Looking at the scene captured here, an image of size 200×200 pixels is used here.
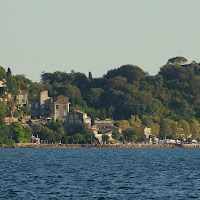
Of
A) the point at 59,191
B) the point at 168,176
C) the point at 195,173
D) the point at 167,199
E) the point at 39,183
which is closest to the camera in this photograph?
the point at 167,199

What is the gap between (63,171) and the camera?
3757 inches

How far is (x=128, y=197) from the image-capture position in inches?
2571

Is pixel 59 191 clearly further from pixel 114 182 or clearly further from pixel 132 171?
pixel 132 171

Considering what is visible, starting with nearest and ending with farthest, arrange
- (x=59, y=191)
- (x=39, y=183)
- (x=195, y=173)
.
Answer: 1. (x=59, y=191)
2. (x=39, y=183)
3. (x=195, y=173)

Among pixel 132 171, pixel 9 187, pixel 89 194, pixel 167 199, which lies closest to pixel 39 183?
pixel 9 187

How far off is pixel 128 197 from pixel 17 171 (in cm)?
3195

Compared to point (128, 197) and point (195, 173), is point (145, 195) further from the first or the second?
point (195, 173)

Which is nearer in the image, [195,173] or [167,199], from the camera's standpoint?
[167,199]

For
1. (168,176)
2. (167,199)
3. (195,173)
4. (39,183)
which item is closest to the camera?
(167,199)

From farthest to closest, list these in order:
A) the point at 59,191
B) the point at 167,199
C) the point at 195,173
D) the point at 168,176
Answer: the point at 195,173 → the point at 168,176 → the point at 59,191 → the point at 167,199

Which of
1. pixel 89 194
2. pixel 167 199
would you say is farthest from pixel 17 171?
pixel 167 199

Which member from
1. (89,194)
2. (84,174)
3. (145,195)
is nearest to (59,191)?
(89,194)

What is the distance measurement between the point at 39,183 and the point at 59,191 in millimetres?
7355

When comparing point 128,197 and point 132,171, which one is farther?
point 132,171
